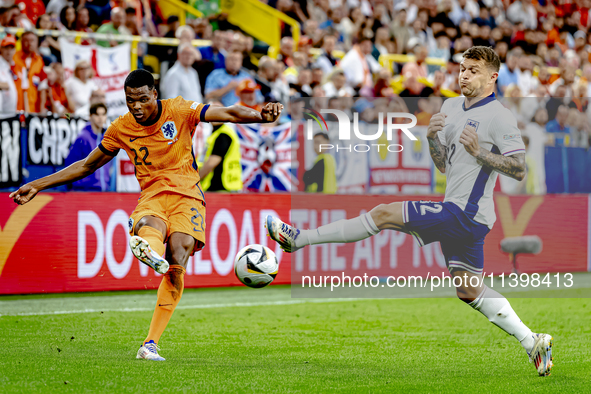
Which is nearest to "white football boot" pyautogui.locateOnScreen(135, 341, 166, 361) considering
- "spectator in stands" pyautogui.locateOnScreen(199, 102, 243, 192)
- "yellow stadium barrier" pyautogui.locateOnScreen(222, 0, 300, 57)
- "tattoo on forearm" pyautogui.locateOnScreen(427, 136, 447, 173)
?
"tattoo on forearm" pyautogui.locateOnScreen(427, 136, 447, 173)

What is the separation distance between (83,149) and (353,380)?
600 cm

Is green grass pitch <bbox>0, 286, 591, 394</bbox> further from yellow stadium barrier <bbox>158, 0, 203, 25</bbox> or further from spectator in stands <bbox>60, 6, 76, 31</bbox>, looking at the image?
yellow stadium barrier <bbox>158, 0, 203, 25</bbox>

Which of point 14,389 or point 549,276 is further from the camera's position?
point 549,276

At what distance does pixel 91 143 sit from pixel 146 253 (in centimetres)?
526

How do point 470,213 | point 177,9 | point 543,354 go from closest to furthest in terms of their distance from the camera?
point 543,354, point 470,213, point 177,9

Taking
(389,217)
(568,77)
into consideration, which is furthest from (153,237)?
(568,77)

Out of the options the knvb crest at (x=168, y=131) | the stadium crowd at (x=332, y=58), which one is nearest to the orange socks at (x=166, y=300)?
the knvb crest at (x=168, y=131)

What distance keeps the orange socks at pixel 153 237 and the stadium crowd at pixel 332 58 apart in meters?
5.99

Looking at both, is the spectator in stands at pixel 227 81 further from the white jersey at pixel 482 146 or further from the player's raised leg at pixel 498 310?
the player's raised leg at pixel 498 310

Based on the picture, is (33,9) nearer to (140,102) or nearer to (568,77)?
(140,102)

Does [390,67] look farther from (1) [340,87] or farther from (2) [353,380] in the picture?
(2) [353,380]

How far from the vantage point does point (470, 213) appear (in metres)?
5.79

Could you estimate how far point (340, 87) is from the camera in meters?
14.1

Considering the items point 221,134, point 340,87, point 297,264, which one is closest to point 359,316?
point 297,264
